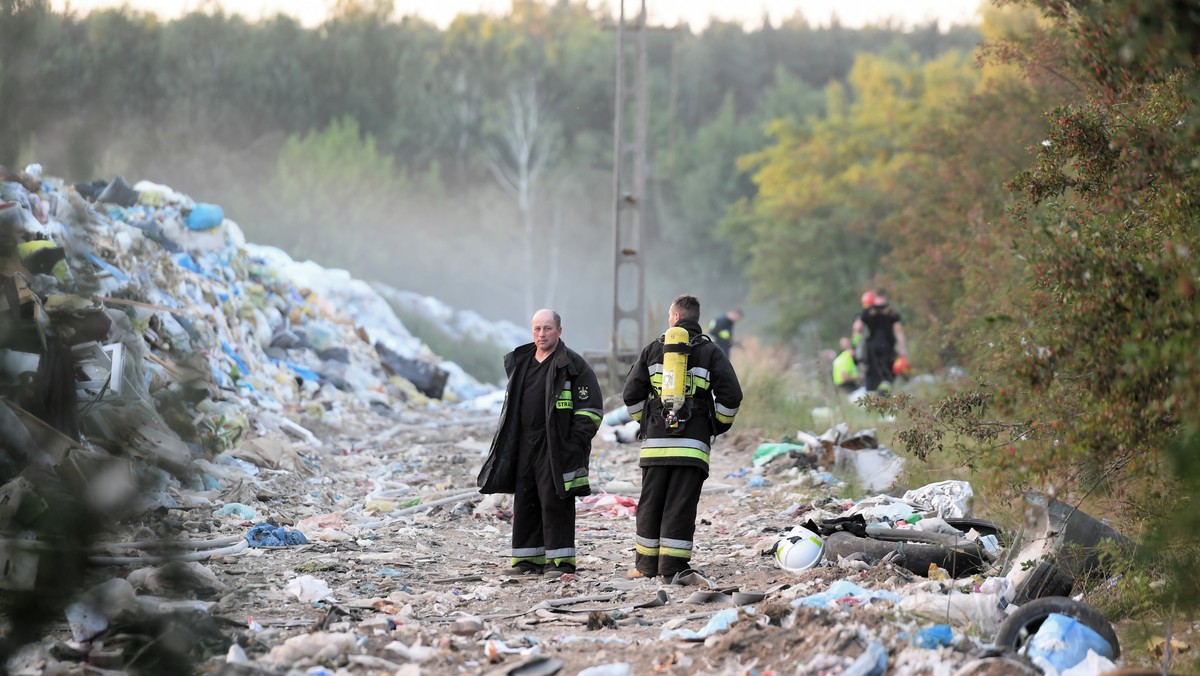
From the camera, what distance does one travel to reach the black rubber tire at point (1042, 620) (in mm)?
5438

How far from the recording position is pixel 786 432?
14.5 metres

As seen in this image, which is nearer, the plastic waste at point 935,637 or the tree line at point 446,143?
the plastic waste at point 935,637

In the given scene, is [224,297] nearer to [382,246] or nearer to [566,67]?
[382,246]

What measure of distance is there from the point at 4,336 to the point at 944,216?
16243 millimetres

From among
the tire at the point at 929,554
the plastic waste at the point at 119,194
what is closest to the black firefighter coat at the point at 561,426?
the tire at the point at 929,554

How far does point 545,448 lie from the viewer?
831 cm

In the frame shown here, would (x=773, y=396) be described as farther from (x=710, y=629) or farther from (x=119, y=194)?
(x=710, y=629)

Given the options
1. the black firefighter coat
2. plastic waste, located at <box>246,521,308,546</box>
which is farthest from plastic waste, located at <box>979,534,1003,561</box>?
plastic waste, located at <box>246,521,308,546</box>

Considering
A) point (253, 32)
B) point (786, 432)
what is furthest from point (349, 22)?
point (786, 432)

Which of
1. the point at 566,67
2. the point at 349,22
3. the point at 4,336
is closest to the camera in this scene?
the point at 4,336

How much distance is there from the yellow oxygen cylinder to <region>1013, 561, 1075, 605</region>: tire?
93.6 inches

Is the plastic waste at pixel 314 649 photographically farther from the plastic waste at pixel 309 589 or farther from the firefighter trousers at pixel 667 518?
the firefighter trousers at pixel 667 518

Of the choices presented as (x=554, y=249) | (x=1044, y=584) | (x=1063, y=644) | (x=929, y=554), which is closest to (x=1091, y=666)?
(x=1063, y=644)

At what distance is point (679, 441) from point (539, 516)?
43.0 inches
